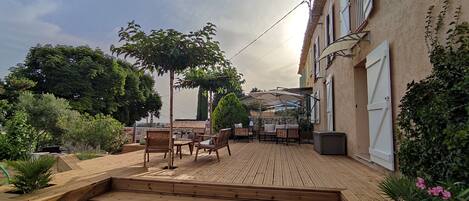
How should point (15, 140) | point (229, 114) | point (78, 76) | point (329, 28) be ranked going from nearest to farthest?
1. point (15, 140)
2. point (329, 28)
3. point (229, 114)
4. point (78, 76)

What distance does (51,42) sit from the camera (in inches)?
904

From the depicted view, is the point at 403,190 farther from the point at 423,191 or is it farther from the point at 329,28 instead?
the point at 329,28

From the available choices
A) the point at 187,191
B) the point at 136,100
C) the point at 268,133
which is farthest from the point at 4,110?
the point at 136,100

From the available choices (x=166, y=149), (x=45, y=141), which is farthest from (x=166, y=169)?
(x=45, y=141)

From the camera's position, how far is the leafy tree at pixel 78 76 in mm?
21406

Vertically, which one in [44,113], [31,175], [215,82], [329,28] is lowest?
[31,175]

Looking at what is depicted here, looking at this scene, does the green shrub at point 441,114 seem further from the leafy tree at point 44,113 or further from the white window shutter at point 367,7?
the leafy tree at point 44,113

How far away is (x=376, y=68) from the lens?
14.9ft

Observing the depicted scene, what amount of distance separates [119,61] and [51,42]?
240 inches

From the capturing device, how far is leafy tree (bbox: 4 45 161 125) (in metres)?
21.4

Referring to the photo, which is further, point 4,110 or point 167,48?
point 4,110

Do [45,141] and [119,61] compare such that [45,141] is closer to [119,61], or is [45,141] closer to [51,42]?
[51,42]

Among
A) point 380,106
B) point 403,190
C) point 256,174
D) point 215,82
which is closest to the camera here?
point 403,190

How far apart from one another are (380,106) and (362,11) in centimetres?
217
